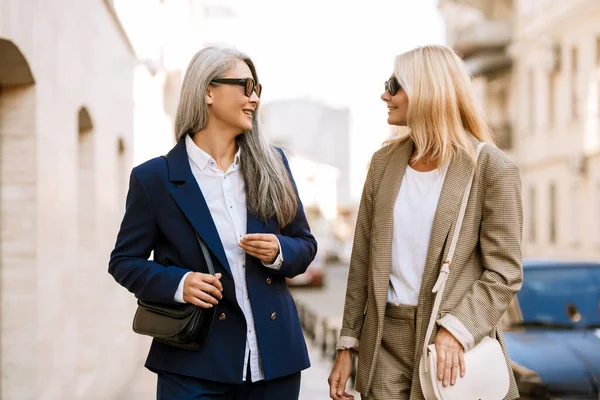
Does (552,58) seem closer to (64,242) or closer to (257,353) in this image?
(64,242)

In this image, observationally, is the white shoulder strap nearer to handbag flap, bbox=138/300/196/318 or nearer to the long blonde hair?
the long blonde hair

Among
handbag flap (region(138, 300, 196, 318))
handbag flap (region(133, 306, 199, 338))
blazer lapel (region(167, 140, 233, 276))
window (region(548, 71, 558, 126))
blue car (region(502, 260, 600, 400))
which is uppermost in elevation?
window (region(548, 71, 558, 126))

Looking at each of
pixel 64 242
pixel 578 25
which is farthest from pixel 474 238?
pixel 578 25

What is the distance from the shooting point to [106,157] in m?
8.68

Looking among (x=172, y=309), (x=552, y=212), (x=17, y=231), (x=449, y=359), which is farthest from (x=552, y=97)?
(x=172, y=309)

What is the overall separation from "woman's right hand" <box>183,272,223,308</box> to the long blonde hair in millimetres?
884

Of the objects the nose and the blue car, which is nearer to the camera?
the nose

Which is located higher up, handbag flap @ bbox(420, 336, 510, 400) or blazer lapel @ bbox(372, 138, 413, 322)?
blazer lapel @ bbox(372, 138, 413, 322)

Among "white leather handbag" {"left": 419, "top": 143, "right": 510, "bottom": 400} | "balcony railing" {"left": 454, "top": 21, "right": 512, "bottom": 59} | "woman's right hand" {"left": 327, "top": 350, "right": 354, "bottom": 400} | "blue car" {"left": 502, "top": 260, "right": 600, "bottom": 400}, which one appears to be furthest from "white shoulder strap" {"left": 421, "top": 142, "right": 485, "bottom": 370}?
"balcony railing" {"left": 454, "top": 21, "right": 512, "bottom": 59}

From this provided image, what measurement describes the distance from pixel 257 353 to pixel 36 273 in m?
2.42

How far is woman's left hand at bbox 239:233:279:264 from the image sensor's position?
3.23 m

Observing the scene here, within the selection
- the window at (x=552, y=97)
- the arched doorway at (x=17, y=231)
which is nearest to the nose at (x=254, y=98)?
the arched doorway at (x=17, y=231)

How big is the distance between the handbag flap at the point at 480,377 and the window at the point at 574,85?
23.5 metres

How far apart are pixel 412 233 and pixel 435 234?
118 millimetres
